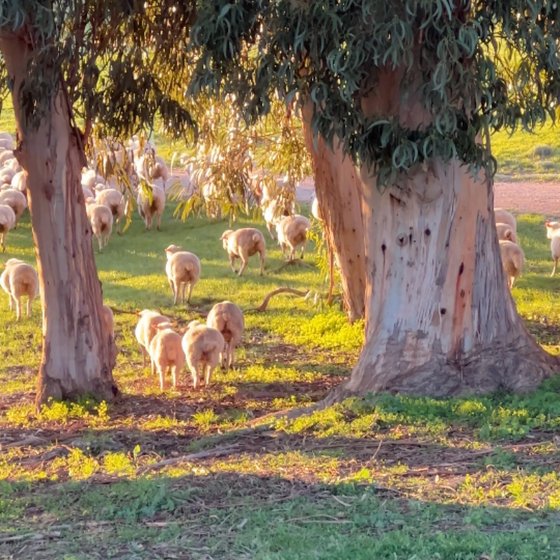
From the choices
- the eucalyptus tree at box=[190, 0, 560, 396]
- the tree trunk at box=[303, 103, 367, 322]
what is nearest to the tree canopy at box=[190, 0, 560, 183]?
the eucalyptus tree at box=[190, 0, 560, 396]

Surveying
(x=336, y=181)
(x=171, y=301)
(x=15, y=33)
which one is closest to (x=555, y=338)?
(x=336, y=181)

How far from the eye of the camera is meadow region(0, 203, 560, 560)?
6402mm

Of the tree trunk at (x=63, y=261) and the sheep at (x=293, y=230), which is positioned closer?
the tree trunk at (x=63, y=261)

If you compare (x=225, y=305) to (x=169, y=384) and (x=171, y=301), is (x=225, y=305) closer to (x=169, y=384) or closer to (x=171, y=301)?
(x=169, y=384)

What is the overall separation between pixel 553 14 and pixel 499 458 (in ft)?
11.6

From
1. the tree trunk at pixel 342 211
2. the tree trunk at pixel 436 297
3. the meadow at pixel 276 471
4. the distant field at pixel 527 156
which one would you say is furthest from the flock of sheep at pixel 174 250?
the distant field at pixel 527 156

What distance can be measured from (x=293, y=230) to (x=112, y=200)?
5.56 meters

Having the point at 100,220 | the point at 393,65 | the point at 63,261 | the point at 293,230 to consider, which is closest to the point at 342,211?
the point at 63,261

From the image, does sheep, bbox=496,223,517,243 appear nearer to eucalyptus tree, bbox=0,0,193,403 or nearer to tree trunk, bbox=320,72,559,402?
eucalyptus tree, bbox=0,0,193,403

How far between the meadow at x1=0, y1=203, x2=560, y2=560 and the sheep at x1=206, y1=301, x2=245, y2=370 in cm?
24

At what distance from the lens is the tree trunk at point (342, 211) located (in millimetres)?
14774

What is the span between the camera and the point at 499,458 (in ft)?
26.7

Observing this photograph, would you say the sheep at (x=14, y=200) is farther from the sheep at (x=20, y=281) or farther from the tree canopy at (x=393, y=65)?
the tree canopy at (x=393, y=65)

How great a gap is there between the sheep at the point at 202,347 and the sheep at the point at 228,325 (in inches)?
40.5
